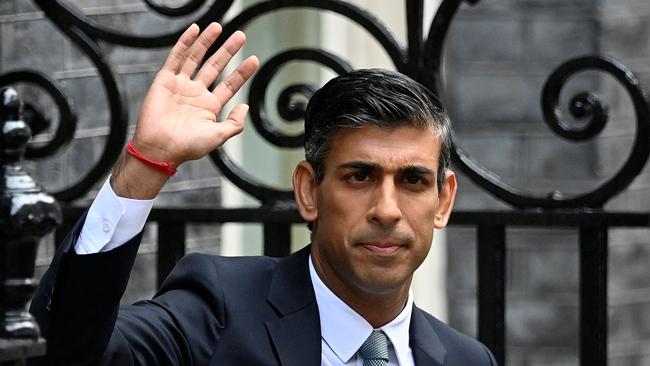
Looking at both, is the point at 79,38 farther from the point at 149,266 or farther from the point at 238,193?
the point at 238,193

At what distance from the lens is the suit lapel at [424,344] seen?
369 cm

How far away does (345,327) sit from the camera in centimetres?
364

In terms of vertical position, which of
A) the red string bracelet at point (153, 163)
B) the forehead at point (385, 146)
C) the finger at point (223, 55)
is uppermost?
the finger at point (223, 55)

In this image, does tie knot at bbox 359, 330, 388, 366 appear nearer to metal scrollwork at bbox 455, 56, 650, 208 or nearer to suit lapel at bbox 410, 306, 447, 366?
suit lapel at bbox 410, 306, 447, 366

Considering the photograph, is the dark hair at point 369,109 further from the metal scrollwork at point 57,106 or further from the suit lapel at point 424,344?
the metal scrollwork at point 57,106

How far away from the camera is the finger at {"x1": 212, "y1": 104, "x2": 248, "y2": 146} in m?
3.31

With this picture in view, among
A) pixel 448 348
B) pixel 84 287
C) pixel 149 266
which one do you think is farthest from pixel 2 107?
pixel 149 266

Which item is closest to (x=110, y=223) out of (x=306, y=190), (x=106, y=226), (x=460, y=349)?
(x=106, y=226)

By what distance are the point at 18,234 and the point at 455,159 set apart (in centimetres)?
178

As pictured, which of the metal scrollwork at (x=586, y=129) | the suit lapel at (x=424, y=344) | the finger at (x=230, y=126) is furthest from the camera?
the metal scrollwork at (x=586, y=129)

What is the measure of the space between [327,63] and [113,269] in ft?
4.53

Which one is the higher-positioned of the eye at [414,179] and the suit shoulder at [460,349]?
the eye at [414,179]

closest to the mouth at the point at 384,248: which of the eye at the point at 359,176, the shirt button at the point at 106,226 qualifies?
the eye at the point at 359,176

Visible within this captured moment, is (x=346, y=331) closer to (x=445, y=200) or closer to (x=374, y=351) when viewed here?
(x=374, y=351)
